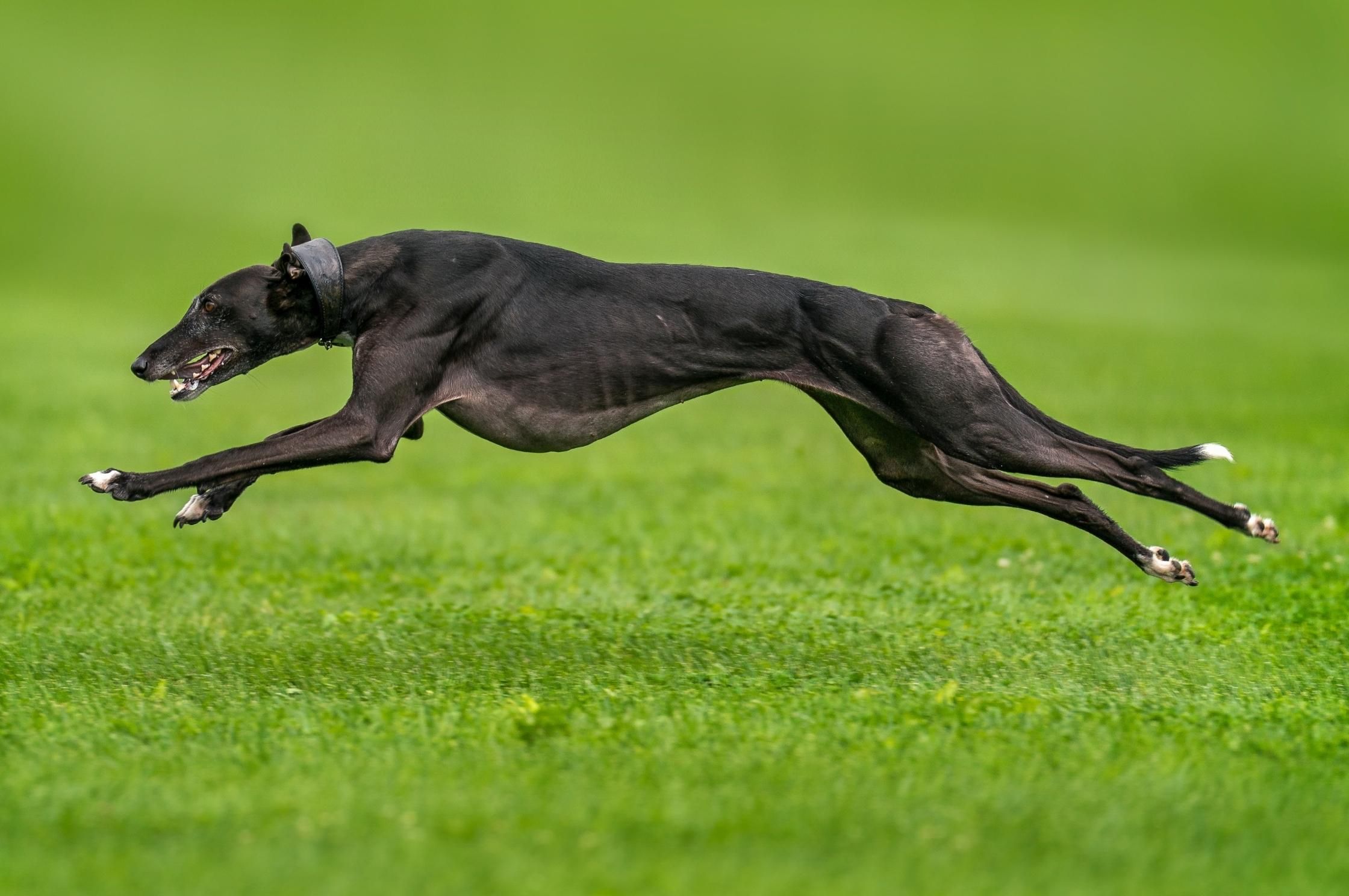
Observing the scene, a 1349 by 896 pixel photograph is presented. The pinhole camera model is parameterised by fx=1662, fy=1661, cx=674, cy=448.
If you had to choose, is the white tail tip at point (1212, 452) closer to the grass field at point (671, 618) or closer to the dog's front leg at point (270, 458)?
the grass field at point (671, 618)

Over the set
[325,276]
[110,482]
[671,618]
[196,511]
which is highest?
[325,276]

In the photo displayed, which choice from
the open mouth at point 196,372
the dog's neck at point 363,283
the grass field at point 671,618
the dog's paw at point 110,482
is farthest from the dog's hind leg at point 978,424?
the dog's paw at point 110,482

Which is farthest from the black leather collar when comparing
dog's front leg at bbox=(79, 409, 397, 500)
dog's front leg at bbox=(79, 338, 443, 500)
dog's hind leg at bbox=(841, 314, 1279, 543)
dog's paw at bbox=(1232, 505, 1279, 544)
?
dog's paw at bbox=(1232, 505, 1279, 544)

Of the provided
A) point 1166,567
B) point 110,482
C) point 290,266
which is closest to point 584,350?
point 290,266

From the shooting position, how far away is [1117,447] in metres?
8.29

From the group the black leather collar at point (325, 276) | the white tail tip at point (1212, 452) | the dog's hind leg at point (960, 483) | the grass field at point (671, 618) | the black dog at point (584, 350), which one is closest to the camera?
the grass field at point (671, 618)

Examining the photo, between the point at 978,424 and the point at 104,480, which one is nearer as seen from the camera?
the point at 104,480

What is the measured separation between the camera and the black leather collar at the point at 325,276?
796 cm

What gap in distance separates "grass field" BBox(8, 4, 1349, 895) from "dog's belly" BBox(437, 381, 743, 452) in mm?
1249

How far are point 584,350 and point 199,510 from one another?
2.14 metres

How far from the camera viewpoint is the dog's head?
26.3 ft

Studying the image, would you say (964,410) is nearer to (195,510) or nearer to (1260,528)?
(1260,528)

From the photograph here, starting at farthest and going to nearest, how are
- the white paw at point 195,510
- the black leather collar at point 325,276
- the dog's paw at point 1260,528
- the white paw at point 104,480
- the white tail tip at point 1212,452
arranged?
the white paw at point 195,510 → the white tail tip at point 1212,452 → the dog's paw at point 1260,528 → the black leather collar at point 325,276 → the white paw at point 104,480

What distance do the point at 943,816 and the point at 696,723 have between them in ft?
5.19
